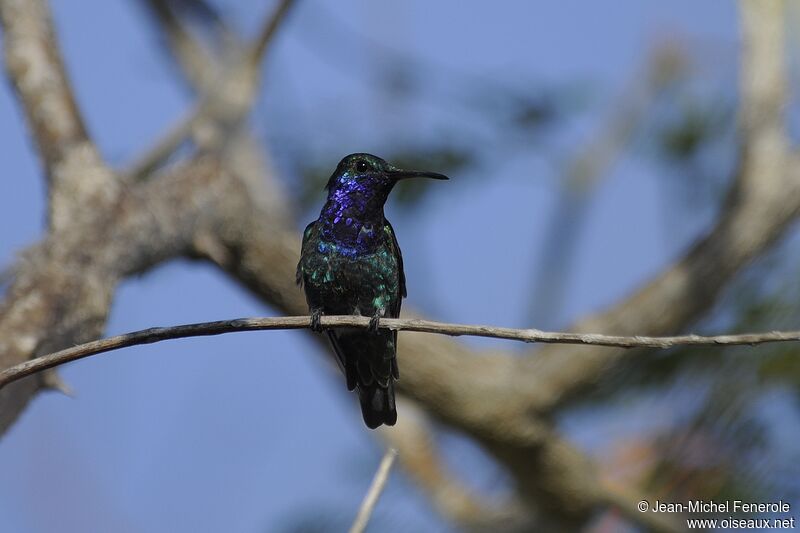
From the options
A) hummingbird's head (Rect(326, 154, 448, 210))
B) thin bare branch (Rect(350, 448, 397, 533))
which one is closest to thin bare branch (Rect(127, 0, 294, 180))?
hummingbird's head (Rect(326, 154, 448, 210))

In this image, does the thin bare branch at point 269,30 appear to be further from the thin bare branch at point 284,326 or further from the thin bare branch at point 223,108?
the thin bare branch at point 284,326

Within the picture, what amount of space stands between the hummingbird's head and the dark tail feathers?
2.05ft

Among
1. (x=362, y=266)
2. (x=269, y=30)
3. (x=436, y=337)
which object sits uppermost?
(x=269, y=30)

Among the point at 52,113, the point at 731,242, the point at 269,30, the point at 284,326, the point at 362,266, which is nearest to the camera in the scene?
the point at 284,326

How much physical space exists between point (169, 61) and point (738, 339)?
21.6 ft

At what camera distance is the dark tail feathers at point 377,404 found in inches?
147

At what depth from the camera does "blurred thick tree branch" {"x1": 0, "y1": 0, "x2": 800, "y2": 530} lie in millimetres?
3965

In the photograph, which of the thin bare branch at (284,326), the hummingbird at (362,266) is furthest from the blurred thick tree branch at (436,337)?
the thin bare branch at (284,326)

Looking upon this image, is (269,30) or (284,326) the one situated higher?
(269,30)

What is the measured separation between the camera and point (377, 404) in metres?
3.79

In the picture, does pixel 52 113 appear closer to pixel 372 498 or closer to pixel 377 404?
pixel 377 404

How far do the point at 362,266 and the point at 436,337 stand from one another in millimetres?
1580

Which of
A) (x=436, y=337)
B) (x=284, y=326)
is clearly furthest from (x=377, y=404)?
(x=436, y=337)

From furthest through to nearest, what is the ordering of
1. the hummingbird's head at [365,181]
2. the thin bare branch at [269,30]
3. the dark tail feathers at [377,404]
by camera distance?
the thin bare branch at [269,30] → the hummingbird's head at [365,181] → the dark tail feathers at [377,404]
